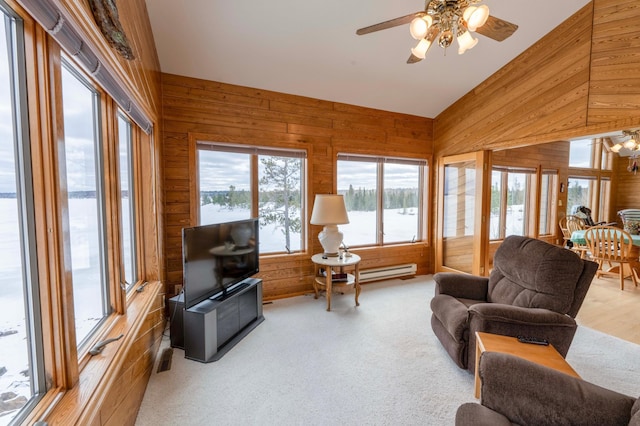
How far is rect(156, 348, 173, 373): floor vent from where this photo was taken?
2220mm

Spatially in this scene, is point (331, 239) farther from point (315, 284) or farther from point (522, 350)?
point (522, 350)

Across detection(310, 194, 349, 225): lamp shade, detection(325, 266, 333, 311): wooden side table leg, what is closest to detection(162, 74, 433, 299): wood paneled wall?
detection(310, 194, 349, 225): lamp shade

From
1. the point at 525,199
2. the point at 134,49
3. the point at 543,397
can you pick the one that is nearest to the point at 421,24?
the point at 134,49

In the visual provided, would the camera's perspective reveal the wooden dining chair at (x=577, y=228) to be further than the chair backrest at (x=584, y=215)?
No

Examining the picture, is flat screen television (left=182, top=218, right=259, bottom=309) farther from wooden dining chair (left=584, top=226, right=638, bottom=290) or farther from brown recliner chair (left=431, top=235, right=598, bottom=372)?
wooden dining chair (left=584, top=226, right=638, bottom=290)

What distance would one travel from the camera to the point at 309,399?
190 centimetres

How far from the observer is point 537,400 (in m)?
1.15

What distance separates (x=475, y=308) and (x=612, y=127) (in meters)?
2.38

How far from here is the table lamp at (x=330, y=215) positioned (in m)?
3.35

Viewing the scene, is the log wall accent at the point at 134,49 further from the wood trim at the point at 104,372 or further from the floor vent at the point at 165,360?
the floor vent at the point at 165,360

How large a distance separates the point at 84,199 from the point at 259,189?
215 centimetres

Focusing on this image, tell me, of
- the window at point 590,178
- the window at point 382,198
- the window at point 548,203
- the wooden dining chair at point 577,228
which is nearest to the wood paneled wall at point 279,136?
the window at point 382,198

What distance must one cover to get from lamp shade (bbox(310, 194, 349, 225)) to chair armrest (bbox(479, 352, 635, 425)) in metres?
2.22

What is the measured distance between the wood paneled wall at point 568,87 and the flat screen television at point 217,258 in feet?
11.3
